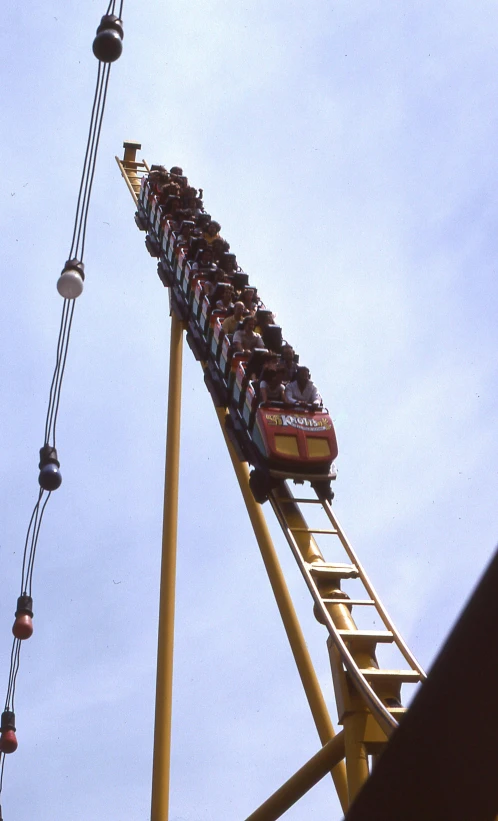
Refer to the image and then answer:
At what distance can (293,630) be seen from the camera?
4.83 m

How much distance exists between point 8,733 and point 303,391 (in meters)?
3.13

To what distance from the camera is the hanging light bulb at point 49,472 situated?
5.01m

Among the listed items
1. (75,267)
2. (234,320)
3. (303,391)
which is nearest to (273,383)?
(303,391)

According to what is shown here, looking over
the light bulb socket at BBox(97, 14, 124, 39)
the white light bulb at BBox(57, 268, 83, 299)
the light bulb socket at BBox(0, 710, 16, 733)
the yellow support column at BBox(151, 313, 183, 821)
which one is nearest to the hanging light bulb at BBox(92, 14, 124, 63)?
the light bulb socket at BBox(97, 14, 124, 39)

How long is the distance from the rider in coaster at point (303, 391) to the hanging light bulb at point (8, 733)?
2.99m

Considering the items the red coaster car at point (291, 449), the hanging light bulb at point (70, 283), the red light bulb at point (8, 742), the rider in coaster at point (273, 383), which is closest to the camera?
the hanging light bulb at point (70, 283)

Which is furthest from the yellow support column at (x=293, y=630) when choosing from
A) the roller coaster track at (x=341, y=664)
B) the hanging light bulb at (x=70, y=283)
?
the hanging light bulb at (x=70, y=283)

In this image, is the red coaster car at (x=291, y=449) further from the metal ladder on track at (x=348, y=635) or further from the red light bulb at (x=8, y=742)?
the red light bulb at (x=8, y=742)

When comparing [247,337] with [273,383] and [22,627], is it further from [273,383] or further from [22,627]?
[22,627]

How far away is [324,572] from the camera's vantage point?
4676 mm

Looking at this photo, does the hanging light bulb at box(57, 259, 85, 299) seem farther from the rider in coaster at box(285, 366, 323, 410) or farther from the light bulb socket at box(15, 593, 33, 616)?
the light bulb socket at box(15, 593, 33, 616)

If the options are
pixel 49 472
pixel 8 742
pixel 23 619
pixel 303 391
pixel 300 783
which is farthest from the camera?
pixel 8 742

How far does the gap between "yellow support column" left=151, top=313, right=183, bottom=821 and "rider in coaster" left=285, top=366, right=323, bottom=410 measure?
51.2 inches

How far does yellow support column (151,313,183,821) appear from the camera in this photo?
5.27 metres
